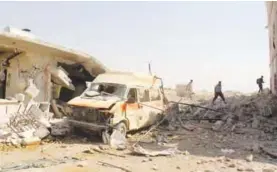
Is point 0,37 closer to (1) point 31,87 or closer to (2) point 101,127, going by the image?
(1) point 31,87

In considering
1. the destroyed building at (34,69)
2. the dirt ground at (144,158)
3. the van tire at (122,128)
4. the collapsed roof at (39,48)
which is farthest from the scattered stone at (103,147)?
the collapsed roof at (39,48)

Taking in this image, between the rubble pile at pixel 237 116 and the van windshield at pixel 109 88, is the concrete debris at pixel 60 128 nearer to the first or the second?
the van windshield at pixel 109 88

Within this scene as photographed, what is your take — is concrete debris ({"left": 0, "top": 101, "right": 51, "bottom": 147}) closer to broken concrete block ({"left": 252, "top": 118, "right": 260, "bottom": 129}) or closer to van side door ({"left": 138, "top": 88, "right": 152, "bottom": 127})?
van side door ({"left": 138, "top": 88, "right": 152, "bottom": 127})

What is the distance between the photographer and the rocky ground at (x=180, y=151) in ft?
27.9

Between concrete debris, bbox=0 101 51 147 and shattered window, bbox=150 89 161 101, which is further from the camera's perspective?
shattered window, bbox=150 89 161 101

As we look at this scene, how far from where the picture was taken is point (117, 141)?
1120 centimetres

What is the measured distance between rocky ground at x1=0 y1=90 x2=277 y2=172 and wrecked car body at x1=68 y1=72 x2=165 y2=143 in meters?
0.56

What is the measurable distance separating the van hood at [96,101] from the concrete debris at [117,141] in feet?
2.86

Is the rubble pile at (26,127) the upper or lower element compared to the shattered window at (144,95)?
lower

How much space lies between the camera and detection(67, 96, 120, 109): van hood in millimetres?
11627

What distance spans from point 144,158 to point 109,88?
4.06 m

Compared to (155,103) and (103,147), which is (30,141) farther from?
(155,103)

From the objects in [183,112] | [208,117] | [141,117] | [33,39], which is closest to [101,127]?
[141,117]

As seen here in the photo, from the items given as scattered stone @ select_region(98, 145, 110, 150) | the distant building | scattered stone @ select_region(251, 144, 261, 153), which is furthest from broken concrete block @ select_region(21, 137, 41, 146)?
the distant building
